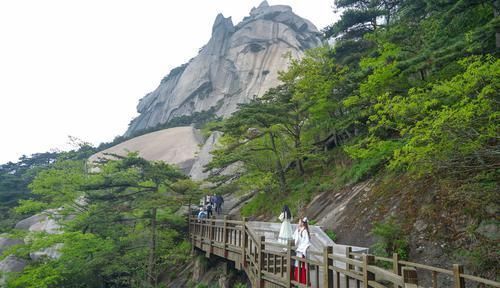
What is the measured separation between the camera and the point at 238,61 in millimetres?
56844

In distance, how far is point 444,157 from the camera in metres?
7.83

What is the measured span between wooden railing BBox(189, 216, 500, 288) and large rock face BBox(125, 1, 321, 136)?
3819cm

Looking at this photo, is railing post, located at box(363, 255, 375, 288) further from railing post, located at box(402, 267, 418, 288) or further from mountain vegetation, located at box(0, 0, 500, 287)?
mountain vegetation, located at box(0, 0, 500, 287)

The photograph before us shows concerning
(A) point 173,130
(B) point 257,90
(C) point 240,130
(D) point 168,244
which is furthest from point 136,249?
(B) point 257,90

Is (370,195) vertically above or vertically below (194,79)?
below

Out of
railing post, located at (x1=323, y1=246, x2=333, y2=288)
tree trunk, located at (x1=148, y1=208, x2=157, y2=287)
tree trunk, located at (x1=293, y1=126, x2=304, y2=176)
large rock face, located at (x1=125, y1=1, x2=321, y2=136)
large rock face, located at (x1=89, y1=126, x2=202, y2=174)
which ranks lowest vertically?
tree trunk, located at (x1=148, y1=208, x2=157, y2=287)

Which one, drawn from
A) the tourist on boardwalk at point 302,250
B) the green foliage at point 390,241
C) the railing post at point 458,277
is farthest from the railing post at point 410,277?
the green foliage at point 390,241

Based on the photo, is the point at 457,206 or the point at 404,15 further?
the point at 404,15

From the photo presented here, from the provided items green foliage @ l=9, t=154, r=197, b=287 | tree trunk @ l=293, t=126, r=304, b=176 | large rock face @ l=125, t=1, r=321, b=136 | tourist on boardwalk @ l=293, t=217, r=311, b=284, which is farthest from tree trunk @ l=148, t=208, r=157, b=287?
large rock face @ l=125, t=1, r=321, b=136

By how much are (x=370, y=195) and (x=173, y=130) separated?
3606 cm

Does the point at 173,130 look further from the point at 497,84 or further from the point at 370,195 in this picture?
the point at 497,84

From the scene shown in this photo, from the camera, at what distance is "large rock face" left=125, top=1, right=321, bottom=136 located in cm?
5431

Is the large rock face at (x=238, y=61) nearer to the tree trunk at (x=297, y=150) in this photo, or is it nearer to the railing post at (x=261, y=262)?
the tree trunk at (x=297, y=150)

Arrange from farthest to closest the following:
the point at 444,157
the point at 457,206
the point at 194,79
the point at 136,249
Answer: the point at 194,79 < the point at 136,249 < the point at 457,206 < the point at 444,157
